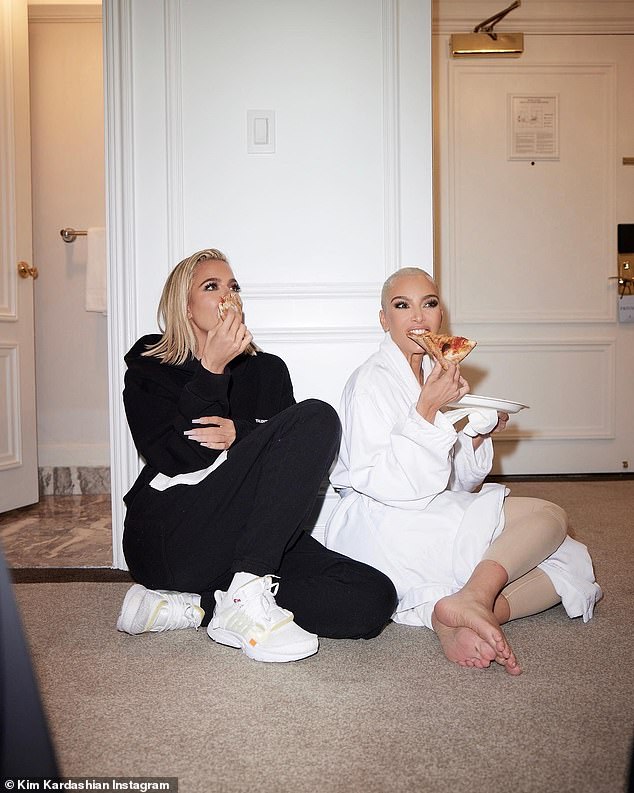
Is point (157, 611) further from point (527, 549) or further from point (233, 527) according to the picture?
point (527, 549)

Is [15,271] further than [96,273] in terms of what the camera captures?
No

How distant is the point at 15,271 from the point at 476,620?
2.69 m

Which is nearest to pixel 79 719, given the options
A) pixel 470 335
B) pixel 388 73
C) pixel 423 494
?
pixel 423 494

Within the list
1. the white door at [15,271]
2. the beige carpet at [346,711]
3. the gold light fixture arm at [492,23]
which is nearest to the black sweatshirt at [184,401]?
the beige carpet at [346,711]

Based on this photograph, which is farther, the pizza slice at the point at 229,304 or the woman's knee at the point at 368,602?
the pizza slice at the point at 229,304

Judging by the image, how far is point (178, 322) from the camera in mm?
1976

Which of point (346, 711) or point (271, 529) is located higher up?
point (271, 529)

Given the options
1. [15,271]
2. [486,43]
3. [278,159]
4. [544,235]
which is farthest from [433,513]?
[486,43]

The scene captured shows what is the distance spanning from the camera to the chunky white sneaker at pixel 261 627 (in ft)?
5.12

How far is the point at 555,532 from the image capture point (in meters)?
1.78

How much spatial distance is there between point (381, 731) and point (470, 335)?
130 inches

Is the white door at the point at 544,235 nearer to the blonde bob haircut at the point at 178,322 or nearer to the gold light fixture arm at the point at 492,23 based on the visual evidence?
the gold light fixture arm at the point at 492,23

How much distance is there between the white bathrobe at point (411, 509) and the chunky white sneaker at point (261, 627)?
287 mm

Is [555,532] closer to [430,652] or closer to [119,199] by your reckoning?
[430,652]
